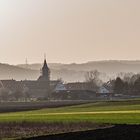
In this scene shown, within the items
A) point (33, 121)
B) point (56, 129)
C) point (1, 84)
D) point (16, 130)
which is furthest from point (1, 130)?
point (1, 84)

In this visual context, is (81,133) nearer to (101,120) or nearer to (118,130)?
(118,130)

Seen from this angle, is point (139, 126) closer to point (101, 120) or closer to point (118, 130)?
point (118, 130)

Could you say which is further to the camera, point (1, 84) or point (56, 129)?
point (1, 84)

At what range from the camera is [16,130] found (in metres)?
44.6

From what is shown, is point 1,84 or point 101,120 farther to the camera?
point 1,84

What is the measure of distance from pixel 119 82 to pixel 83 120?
3999 inches

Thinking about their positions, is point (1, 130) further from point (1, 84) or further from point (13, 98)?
point (1, 84)

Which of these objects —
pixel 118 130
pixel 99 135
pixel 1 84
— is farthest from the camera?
pixel 1 84

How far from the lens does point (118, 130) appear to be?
39625 mm

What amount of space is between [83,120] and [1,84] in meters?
144

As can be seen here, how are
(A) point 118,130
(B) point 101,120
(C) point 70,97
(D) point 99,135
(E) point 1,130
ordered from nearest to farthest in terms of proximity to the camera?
(D) point 99,135 → (A) point 118,130 → (E) point 1,130 → (B) point 101,120 → (C) point 70,97

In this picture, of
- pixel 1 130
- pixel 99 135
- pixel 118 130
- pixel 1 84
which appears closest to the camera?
pixel 99 135

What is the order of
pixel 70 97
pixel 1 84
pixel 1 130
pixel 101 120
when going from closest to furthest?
pixel 1 130 → pixel 101 120 → pixel 70 97 → pixel 1 84

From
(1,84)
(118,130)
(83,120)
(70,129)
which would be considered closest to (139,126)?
(118,130)
